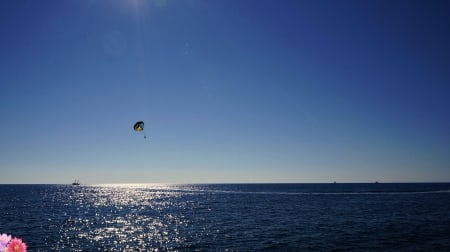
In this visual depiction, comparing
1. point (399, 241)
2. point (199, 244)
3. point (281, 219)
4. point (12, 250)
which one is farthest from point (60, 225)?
point (12, 250)

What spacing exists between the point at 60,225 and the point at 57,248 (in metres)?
18.9

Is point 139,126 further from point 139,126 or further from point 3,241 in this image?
point 3,241

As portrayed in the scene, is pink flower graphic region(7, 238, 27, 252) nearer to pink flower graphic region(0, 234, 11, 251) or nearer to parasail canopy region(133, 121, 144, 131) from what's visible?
pink flower graphic region(0, 234, 11, 251)

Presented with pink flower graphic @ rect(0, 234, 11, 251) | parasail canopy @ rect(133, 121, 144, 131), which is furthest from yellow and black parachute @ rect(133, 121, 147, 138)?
pink flower graphic @ rect(0, 234, 11, 251)

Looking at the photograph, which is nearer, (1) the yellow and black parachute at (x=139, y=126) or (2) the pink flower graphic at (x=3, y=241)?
(2) the pink flower graphic at (x=3, y=241)

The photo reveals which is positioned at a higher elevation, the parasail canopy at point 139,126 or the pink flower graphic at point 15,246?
the parasail canopy at point 139,126

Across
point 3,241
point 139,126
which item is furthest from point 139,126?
point 3,241

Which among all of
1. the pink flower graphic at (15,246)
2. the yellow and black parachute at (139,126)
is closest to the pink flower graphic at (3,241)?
the pink flower graphic at (15,246)

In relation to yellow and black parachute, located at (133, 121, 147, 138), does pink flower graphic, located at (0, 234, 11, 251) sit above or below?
below

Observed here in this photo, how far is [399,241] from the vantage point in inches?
1474

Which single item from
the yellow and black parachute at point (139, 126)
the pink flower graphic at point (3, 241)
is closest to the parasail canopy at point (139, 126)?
the yellow and black parachute at point (139, 126)

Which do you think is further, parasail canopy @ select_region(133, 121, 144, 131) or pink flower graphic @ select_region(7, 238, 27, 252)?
parasail canopy @ select_region(133, 121, 144, 131)

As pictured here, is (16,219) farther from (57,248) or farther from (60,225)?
(57,248)

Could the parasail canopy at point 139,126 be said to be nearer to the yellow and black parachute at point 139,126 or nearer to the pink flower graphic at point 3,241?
the yellow and black parachute at point 139,126
